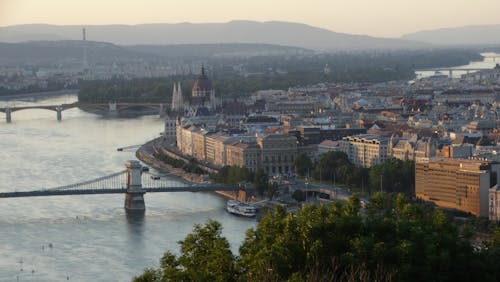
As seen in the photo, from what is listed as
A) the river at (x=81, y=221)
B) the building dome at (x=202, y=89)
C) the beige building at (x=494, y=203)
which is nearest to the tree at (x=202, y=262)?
the river at (x=81, y=221)

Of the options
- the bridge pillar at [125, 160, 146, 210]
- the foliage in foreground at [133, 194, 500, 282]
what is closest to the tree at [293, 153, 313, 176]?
the bridge pillar at [125, 160, 146, 210]

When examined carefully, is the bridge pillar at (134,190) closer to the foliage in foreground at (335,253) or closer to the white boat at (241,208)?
the white boat at (241,208)

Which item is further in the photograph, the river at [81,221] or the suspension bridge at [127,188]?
the suspension bridge at [127,188]

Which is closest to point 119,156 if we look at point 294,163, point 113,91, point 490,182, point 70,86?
point 294,163

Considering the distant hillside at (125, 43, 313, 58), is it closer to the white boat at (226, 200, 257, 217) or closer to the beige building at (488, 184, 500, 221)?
the white boat at (226, 200, 257, 217)

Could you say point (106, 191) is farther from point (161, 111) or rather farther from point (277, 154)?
point (161, 111)

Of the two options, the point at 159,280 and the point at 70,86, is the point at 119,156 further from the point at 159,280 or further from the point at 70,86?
the point at 70,86

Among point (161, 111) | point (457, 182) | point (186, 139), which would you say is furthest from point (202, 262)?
point (161, 111)
